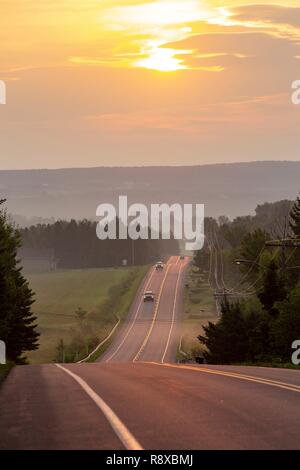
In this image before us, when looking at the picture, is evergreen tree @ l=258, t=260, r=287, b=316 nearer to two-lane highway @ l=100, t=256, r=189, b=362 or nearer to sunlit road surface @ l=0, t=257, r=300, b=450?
two-lane highway @ l=100, t=256, r=189, b=362

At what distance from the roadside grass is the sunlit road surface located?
86.0 meters

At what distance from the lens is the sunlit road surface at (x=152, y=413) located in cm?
1315

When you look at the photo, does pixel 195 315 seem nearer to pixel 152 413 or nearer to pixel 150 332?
pixel 150 332

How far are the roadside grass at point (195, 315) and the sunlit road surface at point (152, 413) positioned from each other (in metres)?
86.0

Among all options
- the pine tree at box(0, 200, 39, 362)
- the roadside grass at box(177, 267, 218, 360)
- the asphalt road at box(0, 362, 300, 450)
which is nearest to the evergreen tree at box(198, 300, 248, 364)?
the pine tree at box(0, 200, 39, 362)

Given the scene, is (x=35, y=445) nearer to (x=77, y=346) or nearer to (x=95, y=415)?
(x=95, y=415)

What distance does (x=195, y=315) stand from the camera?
160750mm

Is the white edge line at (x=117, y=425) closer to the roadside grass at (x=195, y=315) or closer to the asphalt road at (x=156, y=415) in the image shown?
the asphalt road at (x=156, y=415)

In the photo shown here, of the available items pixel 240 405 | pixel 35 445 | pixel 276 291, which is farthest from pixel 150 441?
pixel 276 291

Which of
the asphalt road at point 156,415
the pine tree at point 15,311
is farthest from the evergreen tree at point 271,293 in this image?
the asphalt road at point 156,415

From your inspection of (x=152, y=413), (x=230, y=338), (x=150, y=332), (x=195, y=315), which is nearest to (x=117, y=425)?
(x=152, y=413)

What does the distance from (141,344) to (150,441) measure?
11682 centimetres

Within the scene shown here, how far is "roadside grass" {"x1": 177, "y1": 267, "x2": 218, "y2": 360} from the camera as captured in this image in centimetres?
12380

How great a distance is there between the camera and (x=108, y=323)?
16012 centimetres
